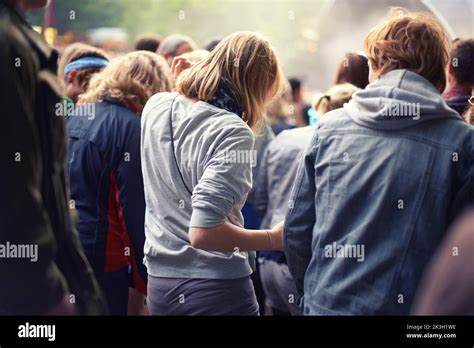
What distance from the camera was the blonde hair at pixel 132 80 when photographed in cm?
305

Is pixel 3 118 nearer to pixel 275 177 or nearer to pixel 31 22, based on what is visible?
pixel 31 22

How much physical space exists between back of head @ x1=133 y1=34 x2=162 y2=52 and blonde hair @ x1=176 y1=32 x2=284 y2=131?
5.82 feet

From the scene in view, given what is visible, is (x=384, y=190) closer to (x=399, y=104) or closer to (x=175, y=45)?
(x=399, y=104)

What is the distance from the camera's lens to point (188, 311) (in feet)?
8.35

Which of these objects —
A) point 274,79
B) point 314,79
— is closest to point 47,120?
point 274,79

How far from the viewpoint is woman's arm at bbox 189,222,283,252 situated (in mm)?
2389

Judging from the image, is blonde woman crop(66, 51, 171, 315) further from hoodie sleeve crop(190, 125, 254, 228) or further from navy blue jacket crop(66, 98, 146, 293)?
hoodie sleeve crop(190, 125, 254, 228)

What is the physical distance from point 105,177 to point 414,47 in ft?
4.16

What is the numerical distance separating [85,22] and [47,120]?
103 centimetres
